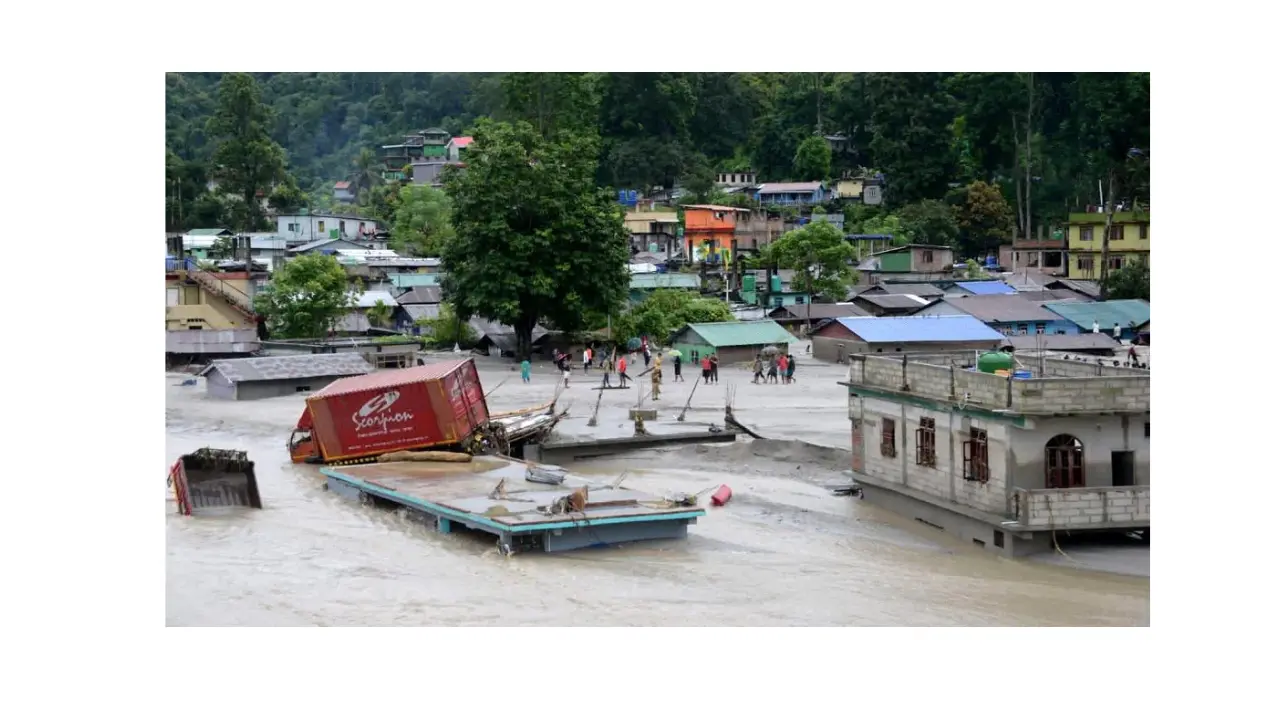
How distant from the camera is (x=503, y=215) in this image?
140 feet

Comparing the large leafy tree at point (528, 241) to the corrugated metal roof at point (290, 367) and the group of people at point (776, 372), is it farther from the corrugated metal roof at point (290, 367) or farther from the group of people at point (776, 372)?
the group of people at point (776, 372)

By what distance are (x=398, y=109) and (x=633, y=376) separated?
2321 inches

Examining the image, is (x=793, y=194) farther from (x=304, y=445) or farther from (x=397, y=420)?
(x=397, y=420)

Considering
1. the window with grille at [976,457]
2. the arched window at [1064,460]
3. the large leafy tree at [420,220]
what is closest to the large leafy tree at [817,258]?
the large leafy tree at [420,220]

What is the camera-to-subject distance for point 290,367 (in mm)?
35594

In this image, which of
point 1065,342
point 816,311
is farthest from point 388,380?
point 816,311

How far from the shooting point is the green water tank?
62.6 ft

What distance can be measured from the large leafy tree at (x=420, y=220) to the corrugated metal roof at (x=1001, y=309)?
904 inches

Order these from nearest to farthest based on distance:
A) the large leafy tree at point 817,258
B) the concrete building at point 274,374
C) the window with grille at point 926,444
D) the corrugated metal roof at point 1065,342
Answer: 1. the window with grille at point 926,444
2. the concrete building at point 274,374
3. the corrugated metal roof at point 1065,342
4. the large leafy tree at point 817,258

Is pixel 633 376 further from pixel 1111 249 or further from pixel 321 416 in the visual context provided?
pixel 1111 249

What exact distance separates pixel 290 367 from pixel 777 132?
47.0 m

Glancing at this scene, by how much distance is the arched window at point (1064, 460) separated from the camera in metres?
17.4

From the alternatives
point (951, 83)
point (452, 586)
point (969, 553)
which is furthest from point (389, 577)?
point (951, 83)

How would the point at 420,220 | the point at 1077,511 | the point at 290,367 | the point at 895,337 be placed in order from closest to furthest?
1. the point at 1077,511
2. the point at 290,367
3. the point at 895,337
4. the point at 420,220
